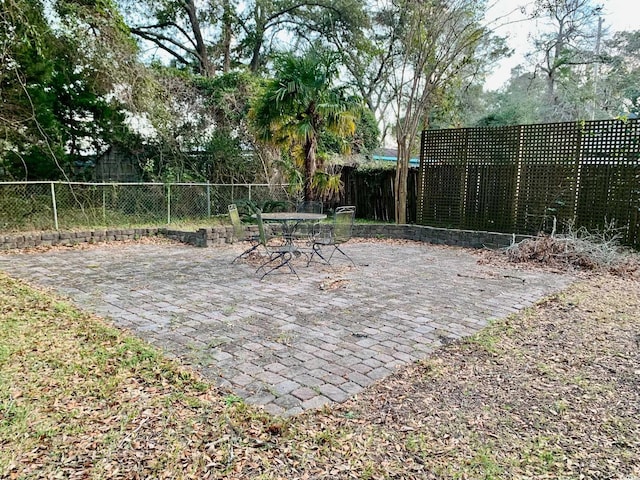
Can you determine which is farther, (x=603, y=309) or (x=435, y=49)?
(x=435, y=49)

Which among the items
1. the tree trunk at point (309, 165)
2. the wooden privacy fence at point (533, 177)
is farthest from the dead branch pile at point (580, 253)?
the tree trunk at point (309, 165)

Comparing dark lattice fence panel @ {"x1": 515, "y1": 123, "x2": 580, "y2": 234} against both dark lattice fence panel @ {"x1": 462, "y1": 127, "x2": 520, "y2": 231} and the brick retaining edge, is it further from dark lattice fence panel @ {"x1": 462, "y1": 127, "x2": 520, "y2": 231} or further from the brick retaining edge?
the brick retaining edge

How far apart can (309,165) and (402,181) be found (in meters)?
2.18

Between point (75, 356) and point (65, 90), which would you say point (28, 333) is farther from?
point (65, 90)

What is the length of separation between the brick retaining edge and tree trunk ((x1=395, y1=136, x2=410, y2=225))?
24.6 inches

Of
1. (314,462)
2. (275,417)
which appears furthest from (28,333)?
(314,462)

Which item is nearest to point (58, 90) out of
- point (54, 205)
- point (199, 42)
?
point (54, 205)

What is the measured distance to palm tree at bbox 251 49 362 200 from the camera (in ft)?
27.0

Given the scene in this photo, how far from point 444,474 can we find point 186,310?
8.92ft

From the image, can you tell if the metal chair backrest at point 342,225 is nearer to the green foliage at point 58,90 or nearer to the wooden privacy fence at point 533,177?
the wooden privacy fence at point 533,177

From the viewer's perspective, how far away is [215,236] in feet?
25.8

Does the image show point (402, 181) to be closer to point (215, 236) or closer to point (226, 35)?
point (215, 236)

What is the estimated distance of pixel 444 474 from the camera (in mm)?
1812

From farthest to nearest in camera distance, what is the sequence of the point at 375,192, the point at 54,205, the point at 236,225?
1. the point at 375,192
2. the point at 54,205
3. the point at 236,225
